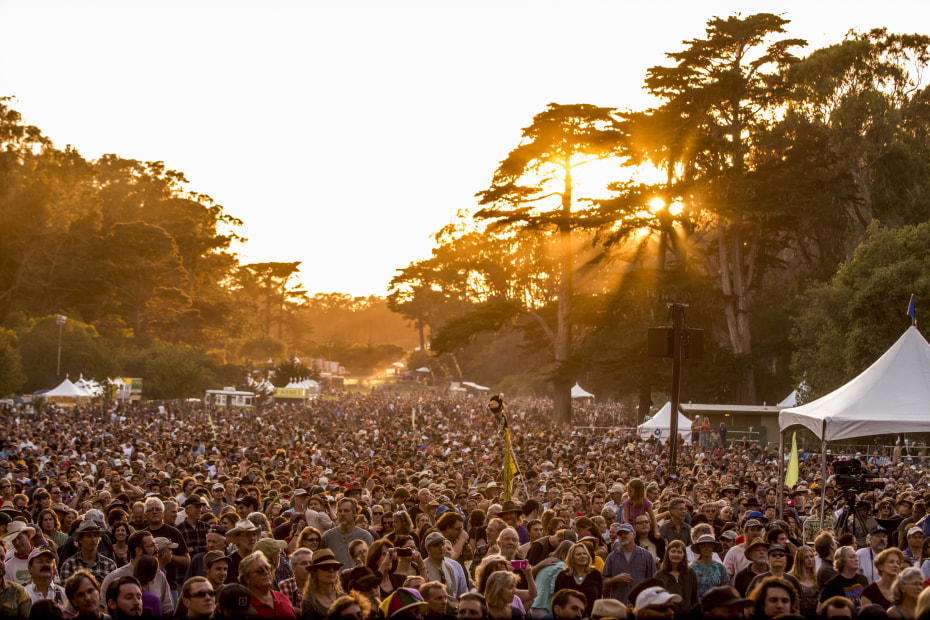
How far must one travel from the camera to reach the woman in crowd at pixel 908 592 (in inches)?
208

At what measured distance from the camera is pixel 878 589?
6.02 metres

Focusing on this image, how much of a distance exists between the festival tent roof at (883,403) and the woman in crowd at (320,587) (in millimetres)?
7115

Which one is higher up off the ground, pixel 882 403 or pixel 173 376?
pixel 173 376

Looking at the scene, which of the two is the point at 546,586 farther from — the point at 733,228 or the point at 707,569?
the point at 733,228

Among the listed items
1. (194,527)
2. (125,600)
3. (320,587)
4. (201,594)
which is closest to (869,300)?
(194,527)

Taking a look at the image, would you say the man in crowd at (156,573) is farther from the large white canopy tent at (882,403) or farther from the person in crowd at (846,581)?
the large white canopy tent at (882,403)

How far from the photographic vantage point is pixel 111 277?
65438 millimetres

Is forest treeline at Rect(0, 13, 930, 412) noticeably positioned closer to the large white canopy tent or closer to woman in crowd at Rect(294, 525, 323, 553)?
the large white canopy tent

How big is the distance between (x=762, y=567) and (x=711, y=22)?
1261 inches

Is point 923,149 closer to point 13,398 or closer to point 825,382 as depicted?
point 825,382

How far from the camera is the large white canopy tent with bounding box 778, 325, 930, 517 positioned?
10.6 m

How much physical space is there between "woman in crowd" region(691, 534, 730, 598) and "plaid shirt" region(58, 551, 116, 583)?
4.20 m

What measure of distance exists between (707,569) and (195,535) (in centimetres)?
435

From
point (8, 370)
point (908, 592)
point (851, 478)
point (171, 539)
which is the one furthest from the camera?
point (8, 370)
